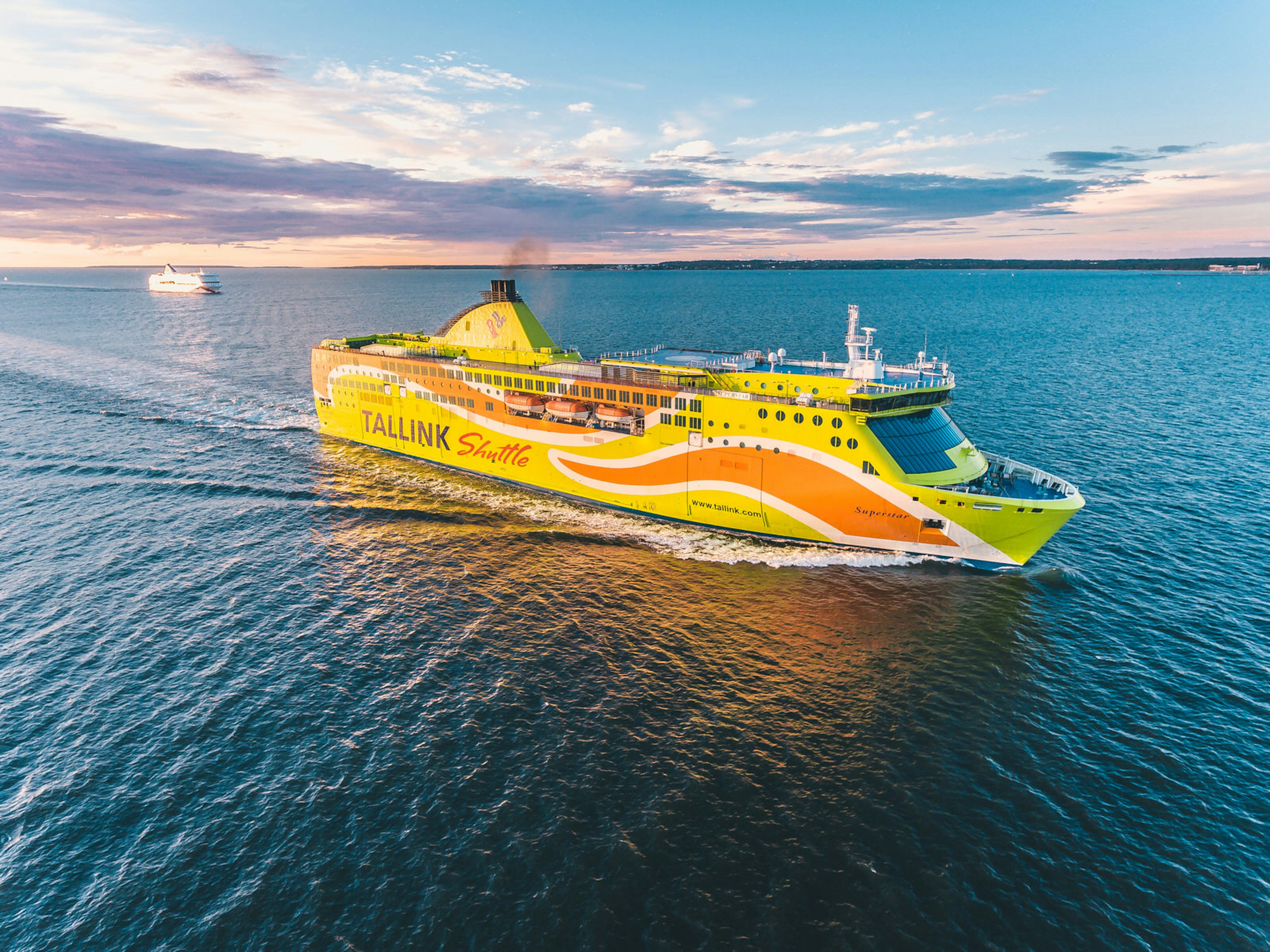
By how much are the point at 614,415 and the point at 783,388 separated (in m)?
14.7

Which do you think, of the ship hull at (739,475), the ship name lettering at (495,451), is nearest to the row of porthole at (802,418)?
the ship hull at (739,475)

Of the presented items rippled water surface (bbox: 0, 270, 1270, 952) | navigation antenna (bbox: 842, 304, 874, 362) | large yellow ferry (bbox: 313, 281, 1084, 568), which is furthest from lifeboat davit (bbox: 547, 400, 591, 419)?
navigation antenna (bbox: 842, 304, 874, 362)

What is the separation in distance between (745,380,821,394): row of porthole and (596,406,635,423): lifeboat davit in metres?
10.4

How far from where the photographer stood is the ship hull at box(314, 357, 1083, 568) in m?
43.0

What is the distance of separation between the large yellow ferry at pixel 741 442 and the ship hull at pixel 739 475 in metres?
0.12

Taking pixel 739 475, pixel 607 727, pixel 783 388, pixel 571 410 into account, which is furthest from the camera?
pixel 571 410

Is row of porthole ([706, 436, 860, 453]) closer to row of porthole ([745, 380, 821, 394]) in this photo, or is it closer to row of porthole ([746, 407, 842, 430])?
row of porthole ([746, 407, 842, 430])

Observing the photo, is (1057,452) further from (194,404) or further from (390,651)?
(194,404)

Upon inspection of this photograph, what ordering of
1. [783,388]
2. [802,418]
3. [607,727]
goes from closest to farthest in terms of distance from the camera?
[607,727] → [802,418] → [783,388]

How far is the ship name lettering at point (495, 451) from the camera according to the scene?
6122cm

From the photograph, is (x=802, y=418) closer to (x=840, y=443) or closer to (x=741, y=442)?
(x=840, y=443)

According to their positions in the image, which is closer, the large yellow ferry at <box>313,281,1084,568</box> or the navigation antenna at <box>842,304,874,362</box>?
the large yellow ferry at <box>313,281,1084,568</box>

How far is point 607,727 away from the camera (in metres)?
29.2

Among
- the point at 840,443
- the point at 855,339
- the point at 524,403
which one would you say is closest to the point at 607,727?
the point at 840,443
